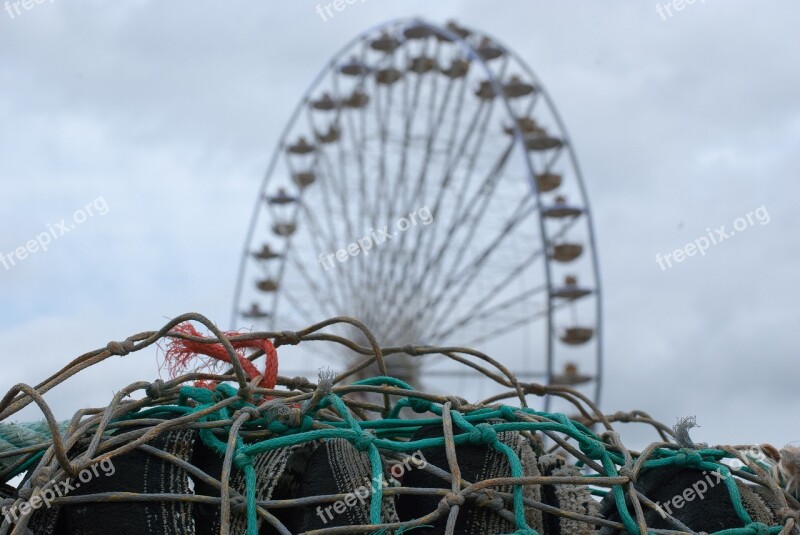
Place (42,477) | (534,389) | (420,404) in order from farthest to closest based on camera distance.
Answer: (534,389) → (420,404) → (42,477)

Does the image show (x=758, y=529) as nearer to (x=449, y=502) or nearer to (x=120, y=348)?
(x=449, y=502)

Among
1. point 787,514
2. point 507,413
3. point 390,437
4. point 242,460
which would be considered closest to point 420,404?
point 390,437

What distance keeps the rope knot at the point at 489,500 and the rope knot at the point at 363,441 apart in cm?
18

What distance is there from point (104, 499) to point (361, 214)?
14083 millimetres

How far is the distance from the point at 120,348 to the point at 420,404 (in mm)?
524

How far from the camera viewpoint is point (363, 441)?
1.54 metres

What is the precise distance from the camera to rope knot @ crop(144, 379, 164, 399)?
5.50 feet

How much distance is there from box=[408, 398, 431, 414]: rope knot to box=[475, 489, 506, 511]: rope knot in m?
0.27

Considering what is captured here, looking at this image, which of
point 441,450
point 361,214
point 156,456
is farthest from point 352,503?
point 361,214

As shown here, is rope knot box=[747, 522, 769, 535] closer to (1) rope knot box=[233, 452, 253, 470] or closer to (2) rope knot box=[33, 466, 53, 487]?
(1) rope knot box=[233, 452, 253, 470]

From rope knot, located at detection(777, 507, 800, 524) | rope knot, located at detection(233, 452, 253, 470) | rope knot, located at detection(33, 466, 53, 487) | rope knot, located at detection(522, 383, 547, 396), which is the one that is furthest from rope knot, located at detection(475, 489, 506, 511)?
rope knot, located at detection(522, 383, 547, 396)

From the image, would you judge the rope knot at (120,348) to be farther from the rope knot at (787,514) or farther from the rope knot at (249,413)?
the rope knot at (787,514)

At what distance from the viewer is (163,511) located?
149 centimetres

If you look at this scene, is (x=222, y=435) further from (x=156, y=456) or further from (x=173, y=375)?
(x=173, y=375)
